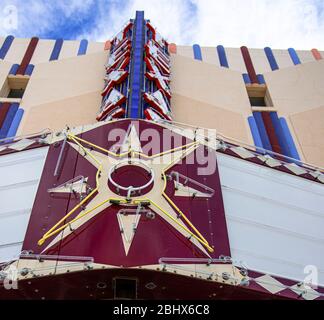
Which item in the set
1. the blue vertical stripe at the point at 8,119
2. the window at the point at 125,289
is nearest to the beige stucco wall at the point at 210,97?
the blue vertical stripe at the point at 8,119

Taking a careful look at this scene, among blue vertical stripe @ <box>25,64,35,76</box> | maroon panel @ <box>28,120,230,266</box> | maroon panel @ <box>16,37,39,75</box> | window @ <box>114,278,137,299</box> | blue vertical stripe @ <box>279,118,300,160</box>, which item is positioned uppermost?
maroon panel @ <box>16,37,39,75</box>

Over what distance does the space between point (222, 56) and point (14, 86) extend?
7792mm

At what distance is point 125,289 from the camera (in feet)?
20.7

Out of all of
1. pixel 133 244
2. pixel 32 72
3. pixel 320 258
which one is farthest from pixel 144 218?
pixel 32 72

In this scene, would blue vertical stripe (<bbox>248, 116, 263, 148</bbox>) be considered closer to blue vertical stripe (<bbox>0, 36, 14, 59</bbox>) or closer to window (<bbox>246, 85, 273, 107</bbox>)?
window (<bbox>246, 85, 273, 107</bbox>)

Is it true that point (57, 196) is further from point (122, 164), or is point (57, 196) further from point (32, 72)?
point (32, 72)

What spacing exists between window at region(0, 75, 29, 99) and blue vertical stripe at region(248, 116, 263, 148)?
25.1 ft

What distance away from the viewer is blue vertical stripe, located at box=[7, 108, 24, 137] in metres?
13.5

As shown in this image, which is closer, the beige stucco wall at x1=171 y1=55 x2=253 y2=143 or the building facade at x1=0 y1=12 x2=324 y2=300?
the building facade at x1=0 y1=12 x2=324 y2=300

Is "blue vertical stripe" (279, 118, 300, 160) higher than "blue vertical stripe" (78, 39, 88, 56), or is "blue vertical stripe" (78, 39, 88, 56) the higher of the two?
"blue vertical stripe" (78, 39, 88, 56)

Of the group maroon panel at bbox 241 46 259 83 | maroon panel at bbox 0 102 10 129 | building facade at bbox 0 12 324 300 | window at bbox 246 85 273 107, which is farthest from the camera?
maroon panel at bbox 241 46 259 83

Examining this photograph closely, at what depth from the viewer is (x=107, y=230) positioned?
6.78 metres

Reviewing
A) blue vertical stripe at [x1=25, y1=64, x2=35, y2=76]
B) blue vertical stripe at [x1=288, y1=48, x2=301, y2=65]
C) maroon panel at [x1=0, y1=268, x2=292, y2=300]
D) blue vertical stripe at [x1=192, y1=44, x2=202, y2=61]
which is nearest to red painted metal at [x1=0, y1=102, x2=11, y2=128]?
blue vertical stripe at [x1=25, y1=64, x2=35, y2=76]
